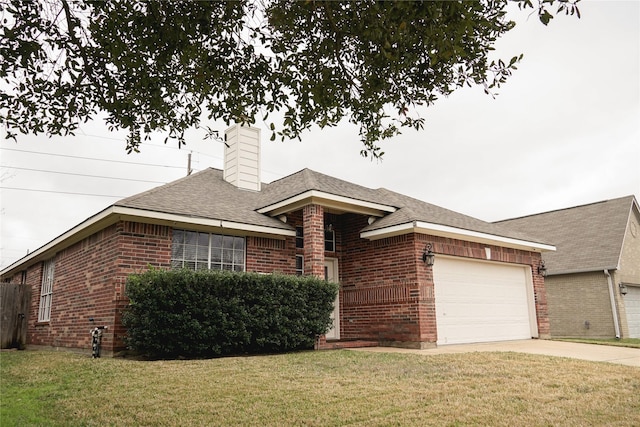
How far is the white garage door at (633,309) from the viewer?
61.2ft

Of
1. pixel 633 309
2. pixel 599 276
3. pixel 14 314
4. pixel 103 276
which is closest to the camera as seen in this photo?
pixel 103 276

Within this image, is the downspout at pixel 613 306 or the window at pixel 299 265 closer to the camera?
the window at pixel 299 265

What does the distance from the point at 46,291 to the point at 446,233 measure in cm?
1198

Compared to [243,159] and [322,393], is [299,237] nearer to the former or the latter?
[243,159]

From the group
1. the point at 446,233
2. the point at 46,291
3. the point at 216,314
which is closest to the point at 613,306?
the point at 446,233

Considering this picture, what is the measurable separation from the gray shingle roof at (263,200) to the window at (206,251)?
2.04ft

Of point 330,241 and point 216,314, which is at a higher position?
point 330,241

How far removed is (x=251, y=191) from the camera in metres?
14.5

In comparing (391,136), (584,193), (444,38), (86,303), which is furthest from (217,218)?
(584,193)

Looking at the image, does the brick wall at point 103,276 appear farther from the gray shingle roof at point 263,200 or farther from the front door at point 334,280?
the front door at point 334,280

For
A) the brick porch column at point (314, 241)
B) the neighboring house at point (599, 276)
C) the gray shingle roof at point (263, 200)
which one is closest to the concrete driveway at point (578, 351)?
the brick porch column at point (314, 241)

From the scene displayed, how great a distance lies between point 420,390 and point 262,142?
11.0 m

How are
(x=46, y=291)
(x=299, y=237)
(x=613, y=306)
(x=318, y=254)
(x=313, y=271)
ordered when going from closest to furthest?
1. (x=313, y=271)
2. (x=318, y=254)
3. (x=299, y=237)
4. (x=46, y=291)
5. (x=613, y=306)

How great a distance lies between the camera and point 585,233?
816 inches
